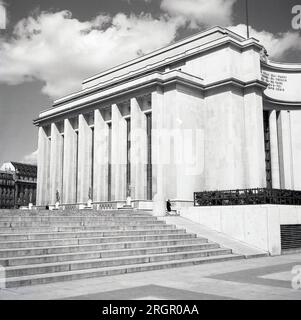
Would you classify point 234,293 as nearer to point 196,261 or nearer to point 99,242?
point 196,261

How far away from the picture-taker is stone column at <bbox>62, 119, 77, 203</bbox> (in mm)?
45800

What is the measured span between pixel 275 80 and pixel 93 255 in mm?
35508

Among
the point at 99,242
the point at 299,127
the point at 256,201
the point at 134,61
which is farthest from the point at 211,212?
the point at 134,61

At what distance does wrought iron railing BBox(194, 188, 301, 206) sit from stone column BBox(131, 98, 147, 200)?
1163 cm

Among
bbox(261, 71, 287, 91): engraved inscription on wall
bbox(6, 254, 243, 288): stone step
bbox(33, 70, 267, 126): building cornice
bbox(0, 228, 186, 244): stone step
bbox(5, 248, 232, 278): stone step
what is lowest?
bbox(6, 254, 243, 288): stone step

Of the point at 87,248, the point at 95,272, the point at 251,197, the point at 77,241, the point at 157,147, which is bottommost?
the point at 95,272

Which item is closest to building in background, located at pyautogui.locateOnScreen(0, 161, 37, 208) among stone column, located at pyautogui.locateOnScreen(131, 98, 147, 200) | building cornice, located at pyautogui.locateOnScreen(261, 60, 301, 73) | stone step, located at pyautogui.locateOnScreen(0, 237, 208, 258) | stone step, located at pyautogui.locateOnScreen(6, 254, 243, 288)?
stone column, located at pyautogui.locateOnScreen(131, 98, 147, 200)

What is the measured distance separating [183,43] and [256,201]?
28051 mm

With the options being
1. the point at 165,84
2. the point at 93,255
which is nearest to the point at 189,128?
the point at 165,84

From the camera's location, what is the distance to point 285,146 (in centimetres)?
4388

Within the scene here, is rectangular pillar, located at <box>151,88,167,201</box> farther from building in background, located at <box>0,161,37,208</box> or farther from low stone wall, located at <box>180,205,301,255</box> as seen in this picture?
building in background, located at <box>0,161,37,208</box>

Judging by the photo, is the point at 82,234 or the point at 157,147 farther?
the point at 157,147

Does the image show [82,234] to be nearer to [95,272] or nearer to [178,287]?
[95,272]

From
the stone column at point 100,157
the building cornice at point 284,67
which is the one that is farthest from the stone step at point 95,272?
the building cornice at point 284,67
